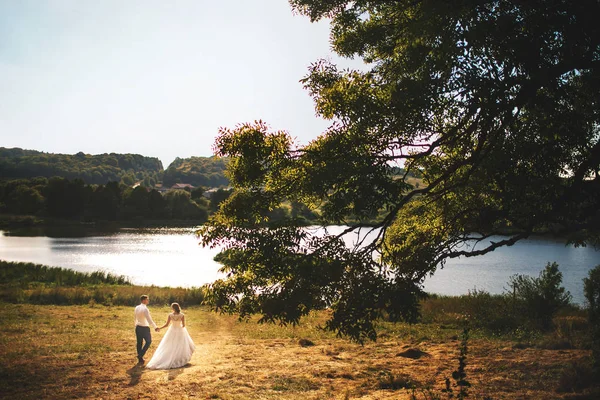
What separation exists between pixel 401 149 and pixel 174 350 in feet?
28.3

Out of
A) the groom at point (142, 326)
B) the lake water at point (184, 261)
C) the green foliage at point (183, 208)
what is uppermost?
the green foliage at point (183, 208)

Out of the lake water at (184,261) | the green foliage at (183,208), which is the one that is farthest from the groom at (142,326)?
the green foliage at (183,208)

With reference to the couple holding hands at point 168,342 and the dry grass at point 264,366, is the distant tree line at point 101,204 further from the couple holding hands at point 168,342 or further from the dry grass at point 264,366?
the couple holding hands at point 168,342

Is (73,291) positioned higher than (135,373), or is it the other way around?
(135,373)

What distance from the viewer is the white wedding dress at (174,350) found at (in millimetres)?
12102

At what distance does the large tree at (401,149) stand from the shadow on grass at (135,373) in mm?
4094

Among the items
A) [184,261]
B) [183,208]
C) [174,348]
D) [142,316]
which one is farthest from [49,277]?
[183,208]

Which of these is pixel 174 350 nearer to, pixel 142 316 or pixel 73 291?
pixel 142 316

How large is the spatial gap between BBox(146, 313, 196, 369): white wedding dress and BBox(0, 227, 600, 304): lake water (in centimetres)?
2413

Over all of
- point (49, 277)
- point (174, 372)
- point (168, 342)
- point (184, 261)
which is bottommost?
point (184, 261)

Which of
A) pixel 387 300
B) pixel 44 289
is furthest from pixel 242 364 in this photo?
pixel 44 289

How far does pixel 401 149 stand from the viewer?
8234mm

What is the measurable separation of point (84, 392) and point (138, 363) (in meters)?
2.80

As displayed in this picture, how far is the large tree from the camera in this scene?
6910mm
